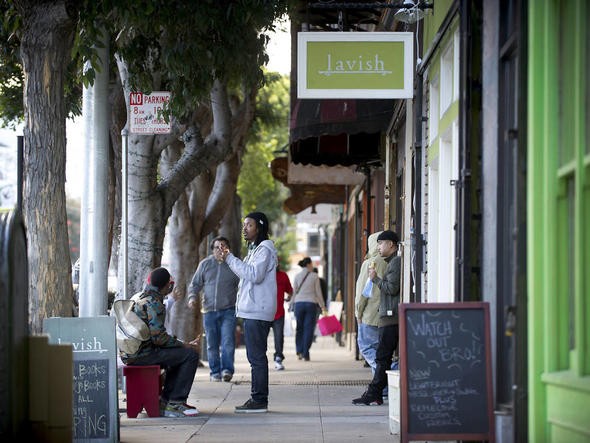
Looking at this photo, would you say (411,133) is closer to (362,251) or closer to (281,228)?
(362,251)

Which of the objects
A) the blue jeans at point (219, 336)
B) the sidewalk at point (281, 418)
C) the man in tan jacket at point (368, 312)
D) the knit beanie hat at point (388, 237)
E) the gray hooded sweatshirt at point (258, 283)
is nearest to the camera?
the sidewalk at point (281, 418)

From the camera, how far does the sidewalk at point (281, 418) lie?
938 centimetres

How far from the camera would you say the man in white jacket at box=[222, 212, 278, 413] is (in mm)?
10797

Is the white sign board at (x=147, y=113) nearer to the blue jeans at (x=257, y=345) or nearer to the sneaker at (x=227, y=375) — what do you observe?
the blue jeans at (x=257, y=345)

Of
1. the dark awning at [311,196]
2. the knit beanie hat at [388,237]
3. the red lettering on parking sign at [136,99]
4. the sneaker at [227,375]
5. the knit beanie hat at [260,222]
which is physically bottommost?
the sneaker at [227,375]

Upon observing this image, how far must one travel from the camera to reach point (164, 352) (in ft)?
35.0

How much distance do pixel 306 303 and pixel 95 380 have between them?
1190 cm

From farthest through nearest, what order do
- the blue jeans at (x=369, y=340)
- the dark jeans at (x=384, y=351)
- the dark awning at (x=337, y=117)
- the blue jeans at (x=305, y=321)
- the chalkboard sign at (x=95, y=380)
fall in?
1. the blue jeans at (x=305, y=321)
2. the dark awning at (x=337, y=117)
3. the blue jeans at (x=369, y=340)
4. the dark jeans at (x=384, y=351)
5. the chalkboard sign at (x=95, y=380)

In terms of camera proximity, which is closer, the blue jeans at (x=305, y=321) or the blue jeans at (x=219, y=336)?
the blue jeans at (x=219, y=336)

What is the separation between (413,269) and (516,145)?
16.6ft

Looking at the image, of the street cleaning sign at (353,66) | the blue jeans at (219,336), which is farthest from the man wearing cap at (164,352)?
the blue jeans at (219,336)

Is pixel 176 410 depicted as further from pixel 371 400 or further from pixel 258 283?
pixel 371 400

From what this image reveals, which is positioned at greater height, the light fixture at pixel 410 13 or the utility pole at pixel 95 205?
the light fixture at pixel 410 13

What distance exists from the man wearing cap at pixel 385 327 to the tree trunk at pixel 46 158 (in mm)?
3422
